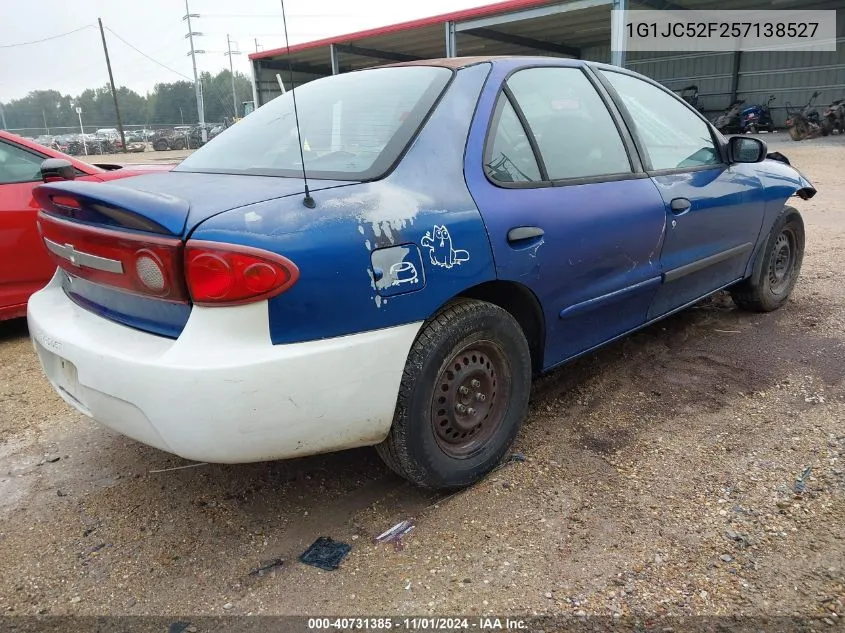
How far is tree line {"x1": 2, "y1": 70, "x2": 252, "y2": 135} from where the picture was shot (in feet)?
157

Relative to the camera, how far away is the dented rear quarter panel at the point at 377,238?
1759mm

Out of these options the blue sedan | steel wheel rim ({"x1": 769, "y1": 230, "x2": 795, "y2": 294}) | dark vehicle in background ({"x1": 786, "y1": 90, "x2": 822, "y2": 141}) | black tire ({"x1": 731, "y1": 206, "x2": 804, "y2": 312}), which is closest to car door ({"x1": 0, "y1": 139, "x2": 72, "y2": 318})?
the blue sedan

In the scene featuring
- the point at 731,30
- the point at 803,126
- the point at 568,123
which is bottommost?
the point at 803,126

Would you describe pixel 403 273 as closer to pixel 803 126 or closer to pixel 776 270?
pixel 776 270

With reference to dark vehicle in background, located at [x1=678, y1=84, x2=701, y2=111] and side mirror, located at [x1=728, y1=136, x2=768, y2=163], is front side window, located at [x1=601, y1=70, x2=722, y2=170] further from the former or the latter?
dark vehicle in background, located at [x1=678, y1=84, x2=701, y2=111]

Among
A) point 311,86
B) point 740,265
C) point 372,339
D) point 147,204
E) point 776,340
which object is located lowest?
point 776,340

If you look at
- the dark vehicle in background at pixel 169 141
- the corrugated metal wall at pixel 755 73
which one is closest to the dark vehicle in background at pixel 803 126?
the corrugated metal wall at pixel 755 73

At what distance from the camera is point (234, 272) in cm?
170

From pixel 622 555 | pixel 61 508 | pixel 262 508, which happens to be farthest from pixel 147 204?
pixel 622 555

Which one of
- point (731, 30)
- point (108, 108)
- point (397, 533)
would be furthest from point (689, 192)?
point (108, 108)

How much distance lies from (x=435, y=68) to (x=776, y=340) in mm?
2668

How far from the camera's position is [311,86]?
293 cm

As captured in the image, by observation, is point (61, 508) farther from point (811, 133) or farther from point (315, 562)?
point (811, 133)

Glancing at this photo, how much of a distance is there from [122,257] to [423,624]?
1.39 m
